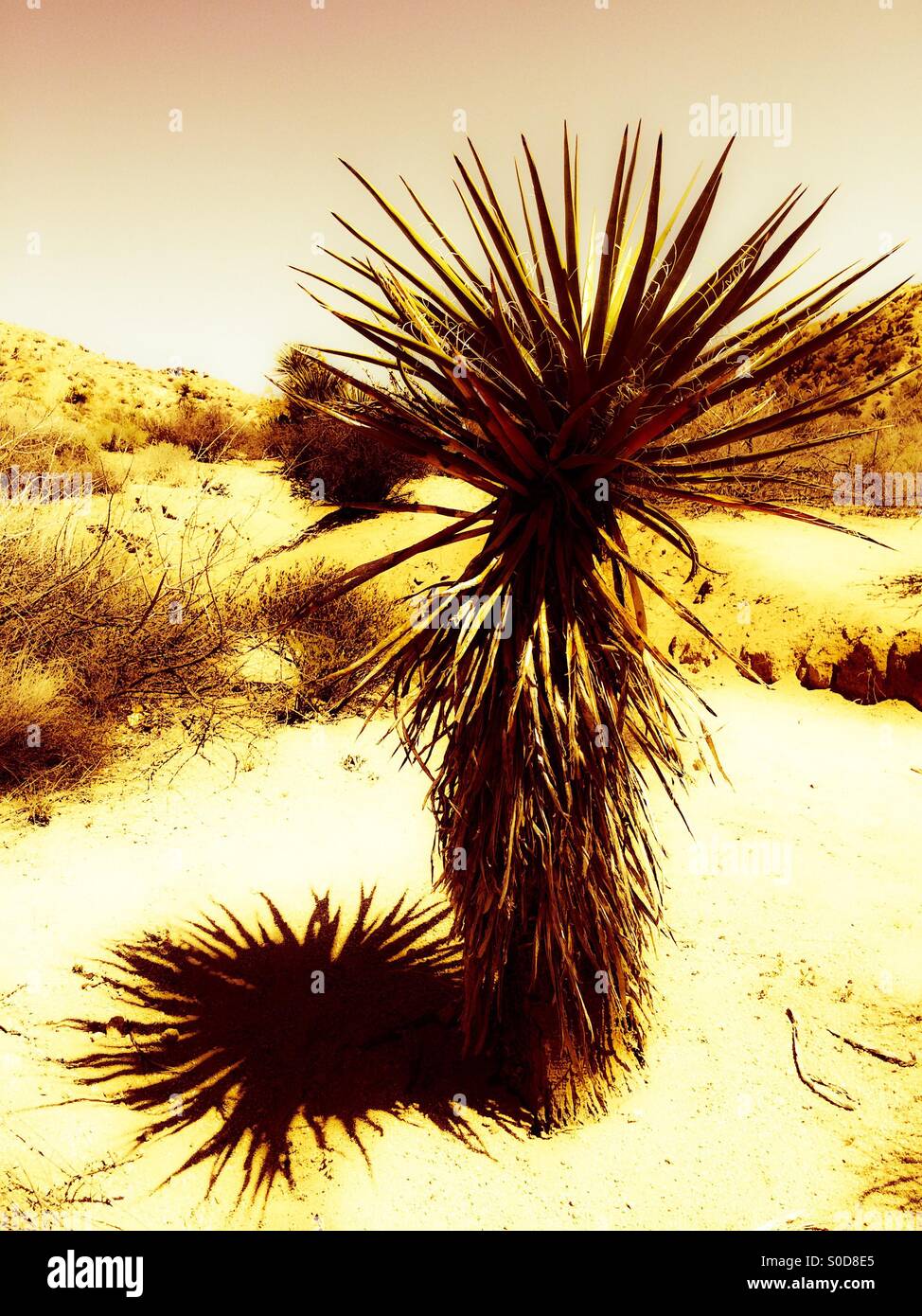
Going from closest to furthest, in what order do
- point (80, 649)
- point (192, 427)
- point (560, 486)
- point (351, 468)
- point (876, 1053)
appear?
point (560, 486) → point (876, 1053) → point (80, 649) → point (351, 468) → point (192, 427)

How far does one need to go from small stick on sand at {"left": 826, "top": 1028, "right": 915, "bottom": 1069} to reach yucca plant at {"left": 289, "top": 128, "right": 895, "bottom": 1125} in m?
1.59

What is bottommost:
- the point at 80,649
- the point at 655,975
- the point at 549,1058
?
the point at 655,975

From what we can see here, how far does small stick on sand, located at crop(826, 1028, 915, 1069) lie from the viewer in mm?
3732

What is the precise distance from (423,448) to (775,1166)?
128 inches

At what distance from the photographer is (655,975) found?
172 inches

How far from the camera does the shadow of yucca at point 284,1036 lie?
137 inches

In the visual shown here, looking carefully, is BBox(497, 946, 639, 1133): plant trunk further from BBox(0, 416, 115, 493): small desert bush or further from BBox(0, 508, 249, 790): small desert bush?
BBox(0, 416, 115, 493): small desert bush

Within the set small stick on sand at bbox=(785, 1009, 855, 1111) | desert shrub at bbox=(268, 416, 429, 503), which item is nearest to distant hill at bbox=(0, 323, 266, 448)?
desert shrub at bbox=(268, 416, 429, 503)

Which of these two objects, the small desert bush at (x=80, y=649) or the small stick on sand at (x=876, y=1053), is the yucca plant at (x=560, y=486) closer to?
the small stick on sand at (x=876, y=1053)

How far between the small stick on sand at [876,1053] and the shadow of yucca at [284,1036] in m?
1.76

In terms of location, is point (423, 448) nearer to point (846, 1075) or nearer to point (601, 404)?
point (601, 404)

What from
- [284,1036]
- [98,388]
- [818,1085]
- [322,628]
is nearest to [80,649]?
[322,628]

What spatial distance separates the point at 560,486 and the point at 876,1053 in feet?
10.8

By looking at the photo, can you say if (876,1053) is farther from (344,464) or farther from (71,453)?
(71,453)
